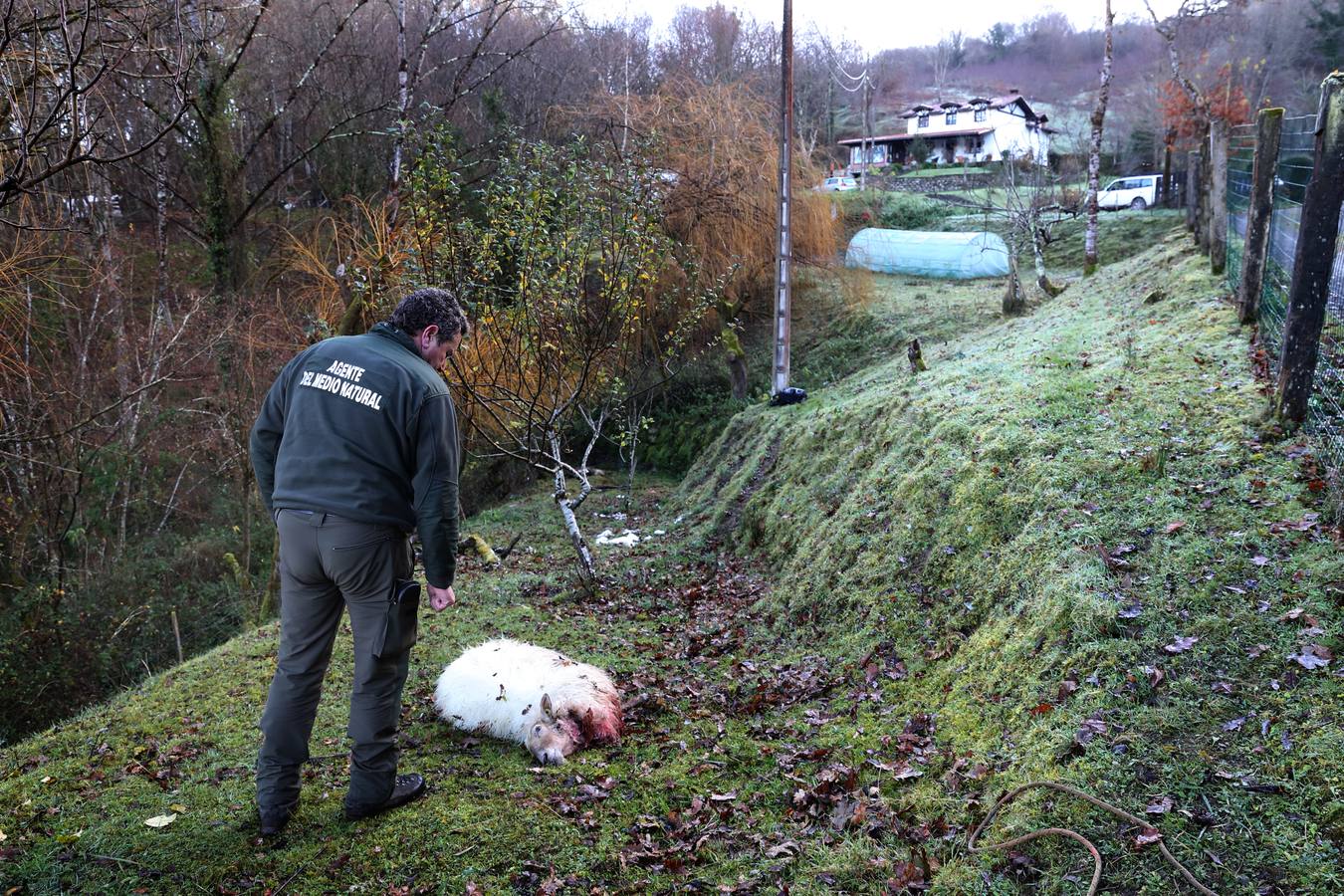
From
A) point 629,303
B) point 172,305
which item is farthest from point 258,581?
point 629,303

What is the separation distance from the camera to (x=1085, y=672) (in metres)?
3.69

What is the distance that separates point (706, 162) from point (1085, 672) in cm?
1430

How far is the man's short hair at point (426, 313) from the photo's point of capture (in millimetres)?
3666

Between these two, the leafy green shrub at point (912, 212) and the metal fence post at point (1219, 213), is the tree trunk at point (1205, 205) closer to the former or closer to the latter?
the metal fence post at point (1219, 213)

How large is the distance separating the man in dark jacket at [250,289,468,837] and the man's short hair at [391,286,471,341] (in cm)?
13

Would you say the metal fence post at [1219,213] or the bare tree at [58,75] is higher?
the bare tree at [58,75]

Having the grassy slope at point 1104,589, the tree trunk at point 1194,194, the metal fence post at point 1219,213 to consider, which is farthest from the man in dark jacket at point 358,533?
the tree trunk at point 1194,194

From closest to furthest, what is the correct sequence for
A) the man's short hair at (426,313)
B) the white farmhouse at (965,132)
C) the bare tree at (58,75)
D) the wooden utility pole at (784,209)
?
the bare tree at (58,75), the man's short hair at (426,313), the wooden utility pole at (784,209), the white farmhouse at (965,132)

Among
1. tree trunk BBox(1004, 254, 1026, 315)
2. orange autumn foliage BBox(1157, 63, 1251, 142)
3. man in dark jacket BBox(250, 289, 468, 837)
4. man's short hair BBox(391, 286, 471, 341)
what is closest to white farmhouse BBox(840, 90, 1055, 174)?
orange autumn foliage BBox(1157, 63, 1251, 142)

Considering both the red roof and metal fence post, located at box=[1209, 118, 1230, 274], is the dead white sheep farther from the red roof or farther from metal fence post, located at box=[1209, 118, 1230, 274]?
the red roof

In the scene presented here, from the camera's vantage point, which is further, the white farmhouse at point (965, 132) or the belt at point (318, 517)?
the white farmhouse at point (965, 132)

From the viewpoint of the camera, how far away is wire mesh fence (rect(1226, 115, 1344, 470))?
15.1 ft

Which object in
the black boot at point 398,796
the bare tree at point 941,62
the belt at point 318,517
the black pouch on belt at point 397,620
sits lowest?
the black boot at point 398,796

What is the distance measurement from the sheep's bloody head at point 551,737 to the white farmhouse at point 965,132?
4442 cm
